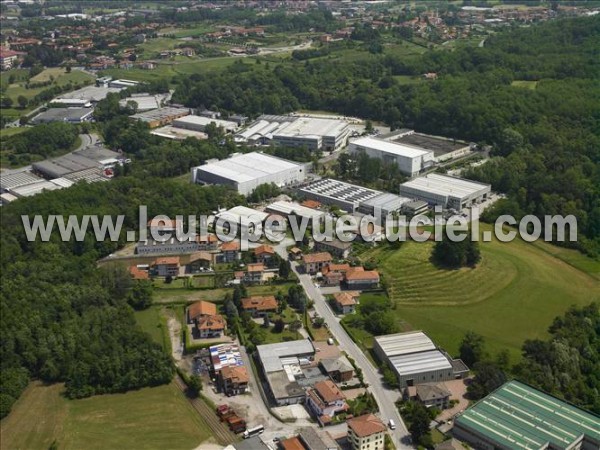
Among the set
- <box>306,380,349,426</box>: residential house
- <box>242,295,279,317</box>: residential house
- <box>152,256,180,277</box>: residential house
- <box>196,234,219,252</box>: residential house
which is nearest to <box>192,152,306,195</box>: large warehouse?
<box>196,234,219,252</box>: residential house

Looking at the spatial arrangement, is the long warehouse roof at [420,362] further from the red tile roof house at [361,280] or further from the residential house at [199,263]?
the residential house at [199,263]

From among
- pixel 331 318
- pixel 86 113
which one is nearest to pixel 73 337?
pixel 331 318

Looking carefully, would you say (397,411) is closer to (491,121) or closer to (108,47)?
(491,121)

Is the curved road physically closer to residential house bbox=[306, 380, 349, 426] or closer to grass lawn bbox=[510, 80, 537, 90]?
residential house bbox=[306, 380, 349, 426]

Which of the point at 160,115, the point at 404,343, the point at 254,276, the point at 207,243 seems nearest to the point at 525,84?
the point at 160,115

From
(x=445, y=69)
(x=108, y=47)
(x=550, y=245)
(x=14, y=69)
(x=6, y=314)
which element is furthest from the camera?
(x=108, y=47)

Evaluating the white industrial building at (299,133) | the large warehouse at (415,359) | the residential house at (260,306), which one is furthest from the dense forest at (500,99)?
the residential house at (260,306)

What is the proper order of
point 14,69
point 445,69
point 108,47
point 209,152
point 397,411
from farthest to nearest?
point 108,47
point 14,69
point 445,69
point 209,152
point 397,411
